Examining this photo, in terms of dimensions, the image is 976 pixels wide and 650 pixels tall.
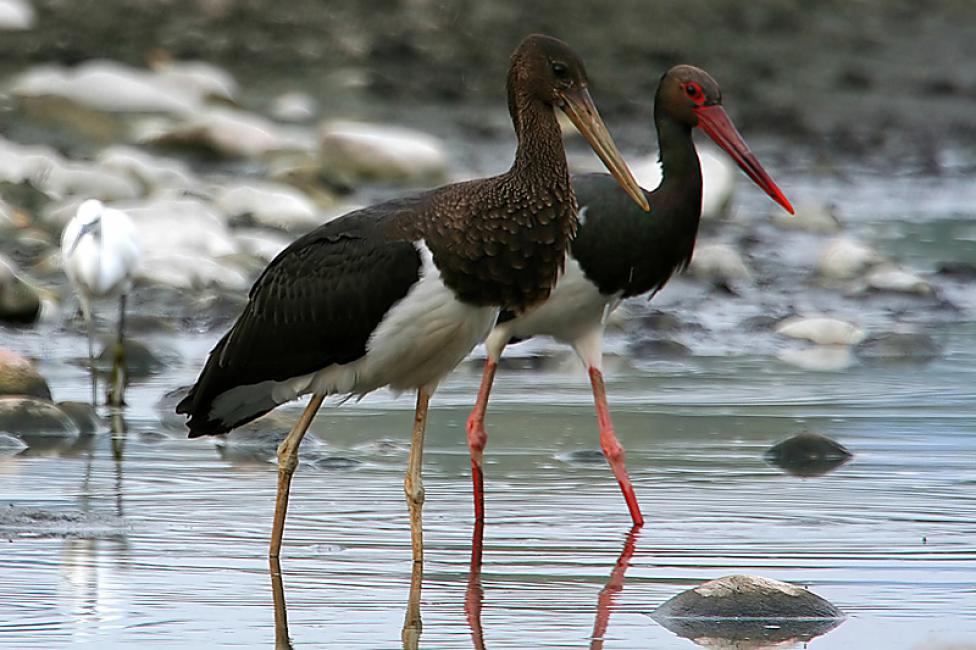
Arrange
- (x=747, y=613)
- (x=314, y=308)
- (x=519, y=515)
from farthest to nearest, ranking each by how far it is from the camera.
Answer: (x=519, y=515), (x=314, y=308), (x=747, y=613)

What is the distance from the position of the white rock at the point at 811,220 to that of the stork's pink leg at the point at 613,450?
25.8ft

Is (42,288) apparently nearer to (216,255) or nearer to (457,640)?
(216,255)

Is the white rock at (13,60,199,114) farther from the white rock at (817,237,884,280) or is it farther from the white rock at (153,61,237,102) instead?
the white rock at (817,237,884,280)

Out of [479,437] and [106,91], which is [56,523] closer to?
[479,437]

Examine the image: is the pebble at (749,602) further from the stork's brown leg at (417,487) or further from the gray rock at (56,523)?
the gray rock at (56,523)

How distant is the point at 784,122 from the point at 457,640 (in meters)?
15.6

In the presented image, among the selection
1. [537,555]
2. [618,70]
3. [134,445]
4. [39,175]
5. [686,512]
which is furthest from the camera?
[618,70]

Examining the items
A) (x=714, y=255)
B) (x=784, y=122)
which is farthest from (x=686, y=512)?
(x=784, y=122)

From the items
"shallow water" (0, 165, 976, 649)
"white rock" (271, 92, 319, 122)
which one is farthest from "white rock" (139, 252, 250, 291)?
"white rock" (271, 92, 319, 122)

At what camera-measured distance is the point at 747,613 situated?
500 centimetres

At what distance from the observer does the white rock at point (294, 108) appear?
19516 millimetres

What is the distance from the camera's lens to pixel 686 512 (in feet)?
21.3

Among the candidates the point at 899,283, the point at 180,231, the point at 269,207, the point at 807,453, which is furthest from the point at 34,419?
the point at 269,207

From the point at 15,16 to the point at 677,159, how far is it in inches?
598
